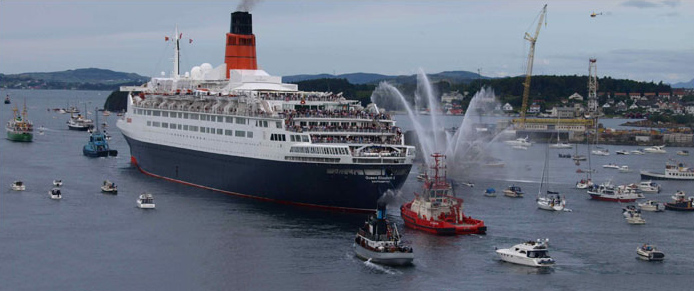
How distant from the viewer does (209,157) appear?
258 ft

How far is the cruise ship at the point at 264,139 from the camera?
66.4m

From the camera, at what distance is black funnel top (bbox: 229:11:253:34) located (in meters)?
89.2

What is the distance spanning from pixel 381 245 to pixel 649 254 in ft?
52.2

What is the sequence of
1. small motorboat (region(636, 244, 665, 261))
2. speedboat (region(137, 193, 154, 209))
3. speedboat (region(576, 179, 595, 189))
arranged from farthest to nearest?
1. speedboat (region(576, 179, 595, 189))
2. speedboat (region(137, 193, 154, 209))
3. small motorboat (region(636, 244, 665, 261))

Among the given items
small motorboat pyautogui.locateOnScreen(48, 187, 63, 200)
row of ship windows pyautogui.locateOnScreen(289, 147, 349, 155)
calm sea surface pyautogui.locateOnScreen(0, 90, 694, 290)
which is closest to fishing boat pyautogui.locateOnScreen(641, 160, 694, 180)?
calm sea surface pyautogui.locateOnScreen(0, 90, 694, 290)

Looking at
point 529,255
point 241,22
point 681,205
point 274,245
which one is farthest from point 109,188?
point 681,205

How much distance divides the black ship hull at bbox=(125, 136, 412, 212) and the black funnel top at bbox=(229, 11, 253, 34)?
13723mm

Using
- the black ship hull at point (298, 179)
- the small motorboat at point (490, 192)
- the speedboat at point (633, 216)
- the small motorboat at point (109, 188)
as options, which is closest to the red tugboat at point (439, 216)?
the black ship hull at point (298, 179)

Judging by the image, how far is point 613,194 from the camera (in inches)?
3238

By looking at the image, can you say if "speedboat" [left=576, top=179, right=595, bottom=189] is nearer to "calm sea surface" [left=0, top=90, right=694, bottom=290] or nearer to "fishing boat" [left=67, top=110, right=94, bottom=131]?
"calm sea surface" [left=0, top=90, right=694, bottom=290]

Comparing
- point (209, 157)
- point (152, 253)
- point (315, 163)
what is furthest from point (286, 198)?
point (152, 253)

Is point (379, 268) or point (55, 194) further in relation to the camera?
point (55, 194)

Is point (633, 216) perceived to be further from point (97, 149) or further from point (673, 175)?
point (97, 149)

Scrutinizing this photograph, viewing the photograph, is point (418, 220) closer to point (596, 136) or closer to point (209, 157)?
point (209, 157)
